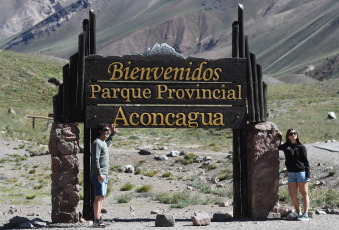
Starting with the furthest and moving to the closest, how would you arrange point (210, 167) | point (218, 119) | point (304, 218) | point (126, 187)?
1. point (210, 167)
2. point (126, 187)
3. point (218, 119)
4. point (304, 218)

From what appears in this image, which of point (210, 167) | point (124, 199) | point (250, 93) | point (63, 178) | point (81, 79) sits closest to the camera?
point (63, 178)

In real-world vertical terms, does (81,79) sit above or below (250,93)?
above

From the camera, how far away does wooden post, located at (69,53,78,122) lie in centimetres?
1180

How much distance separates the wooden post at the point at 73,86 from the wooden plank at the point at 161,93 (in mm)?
245

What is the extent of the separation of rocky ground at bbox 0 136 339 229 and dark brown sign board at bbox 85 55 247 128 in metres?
2.13

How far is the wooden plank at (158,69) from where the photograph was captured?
11.8 meters

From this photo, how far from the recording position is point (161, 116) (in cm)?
1188

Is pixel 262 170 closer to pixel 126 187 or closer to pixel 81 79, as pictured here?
pixel 81 79

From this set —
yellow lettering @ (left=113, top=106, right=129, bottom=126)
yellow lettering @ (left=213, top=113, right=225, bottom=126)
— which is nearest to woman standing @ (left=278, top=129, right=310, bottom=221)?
yellow lettering @ (left=213, top=113, right=225, bottom=126)

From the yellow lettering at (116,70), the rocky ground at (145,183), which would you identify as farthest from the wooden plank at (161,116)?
the rocky ground at (145,183)

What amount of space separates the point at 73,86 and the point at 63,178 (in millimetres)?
1910

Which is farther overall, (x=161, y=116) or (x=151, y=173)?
(x=151, y=173)

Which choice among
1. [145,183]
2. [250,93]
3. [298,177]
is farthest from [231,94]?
[145,183]

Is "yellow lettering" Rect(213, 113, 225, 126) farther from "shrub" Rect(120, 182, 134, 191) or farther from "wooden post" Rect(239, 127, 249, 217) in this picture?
"shrub" Rect(120, 182, 134, 191)
